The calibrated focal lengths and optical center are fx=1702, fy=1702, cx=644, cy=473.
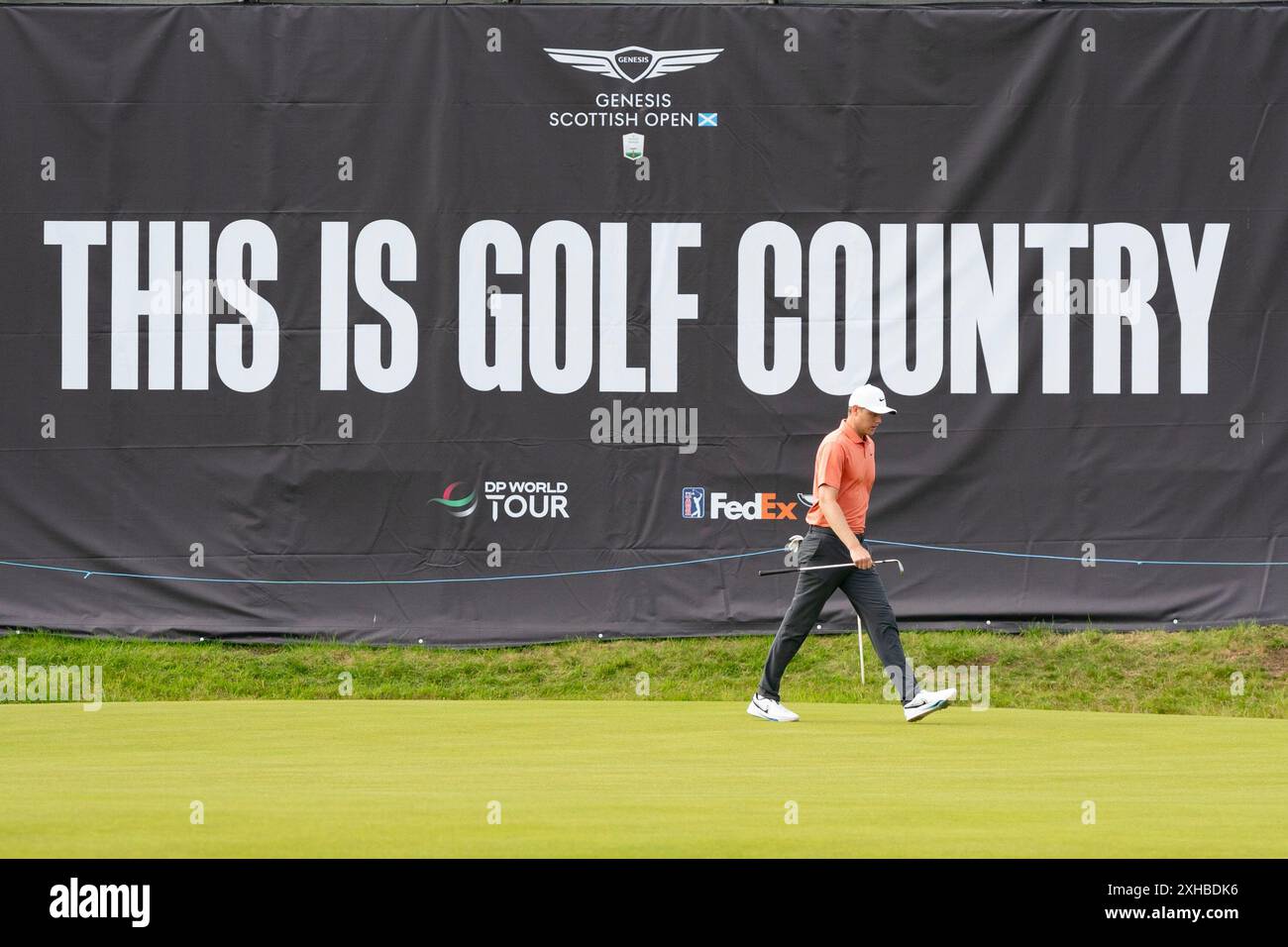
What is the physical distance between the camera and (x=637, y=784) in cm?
742

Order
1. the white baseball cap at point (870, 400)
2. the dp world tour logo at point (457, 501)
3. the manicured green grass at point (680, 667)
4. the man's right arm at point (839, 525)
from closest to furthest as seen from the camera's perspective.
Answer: the man's right arm at point (839, 525)
the white baseball cap at point (870, 400)
the manicured green grass at point (680, 667)
the dp world tour logo at point (457, 501)

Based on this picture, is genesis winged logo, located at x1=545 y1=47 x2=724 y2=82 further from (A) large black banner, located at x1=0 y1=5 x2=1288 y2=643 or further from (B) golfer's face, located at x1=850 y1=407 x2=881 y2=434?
(B) golfer's face, located at x1=850 y1=407 x2=881 y2=434

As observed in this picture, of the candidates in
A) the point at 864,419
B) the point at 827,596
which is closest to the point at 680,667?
the point at 827,596

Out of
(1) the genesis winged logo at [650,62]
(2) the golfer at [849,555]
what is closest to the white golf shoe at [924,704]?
(2) the golfer at [849,555]

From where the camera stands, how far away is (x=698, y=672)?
14.4 m

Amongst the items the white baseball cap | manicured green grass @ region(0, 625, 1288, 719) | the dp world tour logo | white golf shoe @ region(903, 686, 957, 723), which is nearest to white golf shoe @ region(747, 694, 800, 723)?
white golf shoe @ region(903, 686, 957, 723)

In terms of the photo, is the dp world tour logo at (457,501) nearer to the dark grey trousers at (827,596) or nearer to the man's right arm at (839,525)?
the dark grey trousers at (827,596)

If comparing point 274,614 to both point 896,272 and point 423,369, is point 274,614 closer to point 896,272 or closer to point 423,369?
point 423,369

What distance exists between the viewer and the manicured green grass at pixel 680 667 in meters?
13.9

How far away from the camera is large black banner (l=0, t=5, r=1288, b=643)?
14836 mm

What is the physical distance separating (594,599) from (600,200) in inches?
138

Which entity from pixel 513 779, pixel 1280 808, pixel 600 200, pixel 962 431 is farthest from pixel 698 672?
pixel 1280 808

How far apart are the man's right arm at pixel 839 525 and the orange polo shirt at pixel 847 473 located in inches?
1.7

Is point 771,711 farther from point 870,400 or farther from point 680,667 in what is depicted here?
point 680,667
